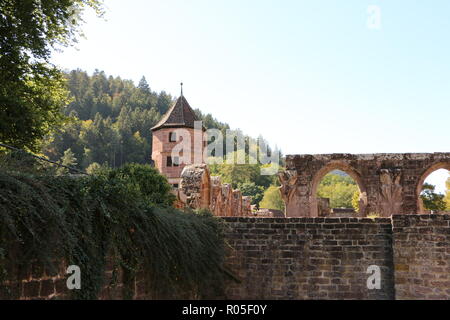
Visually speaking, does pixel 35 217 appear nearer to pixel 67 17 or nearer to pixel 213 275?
pixel 213 275

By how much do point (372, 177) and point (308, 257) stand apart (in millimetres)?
7230

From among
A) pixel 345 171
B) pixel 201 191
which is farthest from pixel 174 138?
pixel 201 191

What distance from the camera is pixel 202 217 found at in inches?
421

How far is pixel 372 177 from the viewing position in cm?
1705

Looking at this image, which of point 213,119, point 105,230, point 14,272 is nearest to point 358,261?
point 105,230

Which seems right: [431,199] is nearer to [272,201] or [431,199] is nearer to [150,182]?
[150,182]

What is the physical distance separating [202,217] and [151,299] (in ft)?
8.44

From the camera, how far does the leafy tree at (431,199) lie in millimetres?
34875

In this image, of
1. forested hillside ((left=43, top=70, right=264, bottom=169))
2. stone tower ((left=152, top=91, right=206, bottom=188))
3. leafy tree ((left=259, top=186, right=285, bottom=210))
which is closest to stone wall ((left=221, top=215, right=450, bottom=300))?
stone tower ((left=152, top=91, right=206, bottom=188))

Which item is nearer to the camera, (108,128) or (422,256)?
(422,256)

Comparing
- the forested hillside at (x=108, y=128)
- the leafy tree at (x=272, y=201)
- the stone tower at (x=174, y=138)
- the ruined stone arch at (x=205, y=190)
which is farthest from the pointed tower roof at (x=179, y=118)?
the leafy tree at (x=272, y=201)

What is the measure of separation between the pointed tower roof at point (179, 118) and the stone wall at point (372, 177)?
15.8 meters

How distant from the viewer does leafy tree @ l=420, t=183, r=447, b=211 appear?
34.9 m

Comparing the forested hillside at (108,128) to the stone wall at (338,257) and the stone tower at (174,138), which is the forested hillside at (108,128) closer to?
the stone tower at (174,138)
